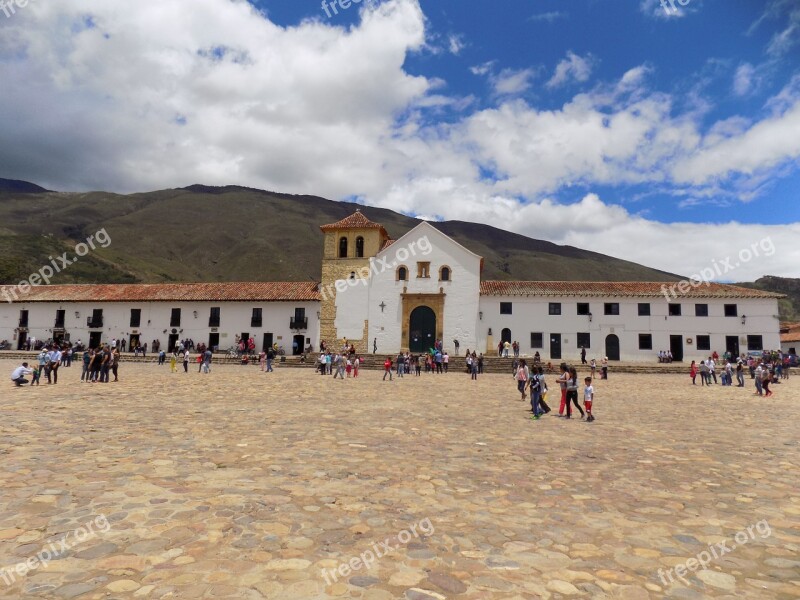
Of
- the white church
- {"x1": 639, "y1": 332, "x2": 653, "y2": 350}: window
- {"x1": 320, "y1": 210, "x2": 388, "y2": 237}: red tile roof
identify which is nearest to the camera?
the white church

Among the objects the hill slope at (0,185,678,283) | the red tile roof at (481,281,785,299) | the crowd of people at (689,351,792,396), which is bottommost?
the crowd of people at (689,351,792,396)

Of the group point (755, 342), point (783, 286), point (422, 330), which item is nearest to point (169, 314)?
point (422, 330)

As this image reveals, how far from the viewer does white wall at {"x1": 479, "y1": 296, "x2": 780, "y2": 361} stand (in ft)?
112

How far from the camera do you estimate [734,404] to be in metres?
14.9

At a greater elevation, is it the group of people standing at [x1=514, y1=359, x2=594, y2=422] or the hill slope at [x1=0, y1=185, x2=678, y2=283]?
the hill slope at [x1=0, y1=185, x2=678, y2=283]

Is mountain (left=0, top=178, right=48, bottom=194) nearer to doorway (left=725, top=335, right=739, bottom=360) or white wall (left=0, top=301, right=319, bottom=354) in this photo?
white wall (left=0, top=301, right=319, bottom=354)

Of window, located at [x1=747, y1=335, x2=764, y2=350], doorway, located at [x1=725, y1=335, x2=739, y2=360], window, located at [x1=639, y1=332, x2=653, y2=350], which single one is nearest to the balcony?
window, located at [x1=639, y1=332, x2=653, y2=350]

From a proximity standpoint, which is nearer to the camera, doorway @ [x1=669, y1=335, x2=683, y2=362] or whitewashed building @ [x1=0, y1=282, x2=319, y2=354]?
doorway @ [x1=669, y1=335, x2=683, y2=362]

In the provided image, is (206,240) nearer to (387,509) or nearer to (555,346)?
(555,346)

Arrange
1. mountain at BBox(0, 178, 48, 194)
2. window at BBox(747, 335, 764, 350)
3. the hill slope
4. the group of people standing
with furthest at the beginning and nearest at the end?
mountain at BBox(0, 178, 48, 194), the hill slope, window at BBox(747, 335, 764, 350), the group of people standing

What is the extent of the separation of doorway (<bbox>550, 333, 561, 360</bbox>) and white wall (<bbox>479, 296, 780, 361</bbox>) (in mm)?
242

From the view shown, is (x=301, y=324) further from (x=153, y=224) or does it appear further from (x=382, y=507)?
(x=153, y=224)

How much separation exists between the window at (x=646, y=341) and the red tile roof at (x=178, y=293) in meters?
24.2

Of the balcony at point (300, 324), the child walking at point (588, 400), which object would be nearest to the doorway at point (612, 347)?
the balcony at point (300, 324)
